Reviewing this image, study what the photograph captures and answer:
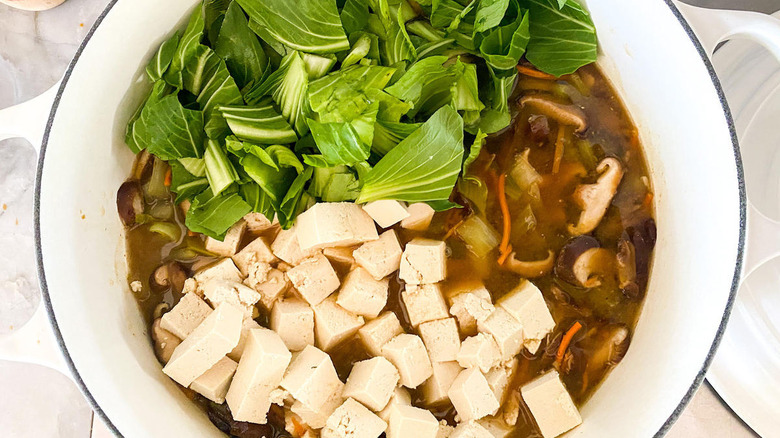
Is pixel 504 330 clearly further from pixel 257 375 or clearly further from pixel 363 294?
pixel 257 375

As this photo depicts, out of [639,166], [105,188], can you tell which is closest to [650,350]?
[639,166]

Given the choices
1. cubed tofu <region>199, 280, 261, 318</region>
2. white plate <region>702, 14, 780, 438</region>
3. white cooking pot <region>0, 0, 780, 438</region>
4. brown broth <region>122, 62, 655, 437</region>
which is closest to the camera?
white cooking pot <region>0, 0, 780, 438</region>

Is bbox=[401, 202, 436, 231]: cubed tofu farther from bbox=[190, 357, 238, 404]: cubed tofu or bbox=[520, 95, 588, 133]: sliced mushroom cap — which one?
bbox=[190, 357, 238, 404]: cubed tofu

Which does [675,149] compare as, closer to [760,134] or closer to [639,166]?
[639,166]

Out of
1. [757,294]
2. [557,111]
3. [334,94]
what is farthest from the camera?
[757,294]

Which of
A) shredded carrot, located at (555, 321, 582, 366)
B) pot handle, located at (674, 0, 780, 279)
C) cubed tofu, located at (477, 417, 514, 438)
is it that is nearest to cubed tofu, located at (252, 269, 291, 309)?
cubed tofu, located at (477, 417, 514, 438)

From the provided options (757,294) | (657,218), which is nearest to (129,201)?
(657,218)

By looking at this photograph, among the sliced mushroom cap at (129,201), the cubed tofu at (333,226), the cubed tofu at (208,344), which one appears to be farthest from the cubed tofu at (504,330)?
the sliced mushroom cap at (129,201)
